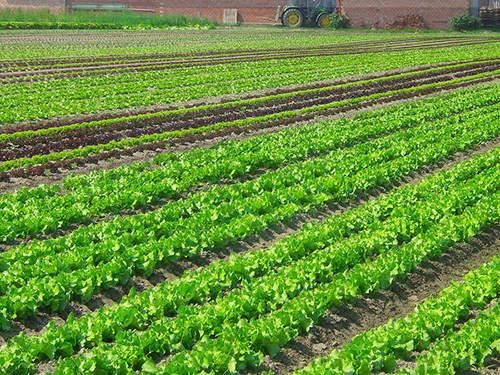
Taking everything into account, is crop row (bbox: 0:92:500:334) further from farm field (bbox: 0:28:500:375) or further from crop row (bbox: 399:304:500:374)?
crop row (bbox: 399:304:500:374)

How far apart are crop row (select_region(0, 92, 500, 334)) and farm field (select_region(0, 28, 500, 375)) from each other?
0.03m

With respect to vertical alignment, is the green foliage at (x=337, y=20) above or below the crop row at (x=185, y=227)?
above

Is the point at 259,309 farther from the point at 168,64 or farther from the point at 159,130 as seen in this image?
the point at 168,64

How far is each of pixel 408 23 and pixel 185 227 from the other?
47.7m

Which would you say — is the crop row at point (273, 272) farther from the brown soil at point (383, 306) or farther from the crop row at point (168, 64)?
the crop row at point (168, 64)

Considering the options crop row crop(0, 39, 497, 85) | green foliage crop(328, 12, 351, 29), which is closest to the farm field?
crop row crop(0, 39, 497, 85)

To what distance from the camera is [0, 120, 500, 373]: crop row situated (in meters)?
5.71

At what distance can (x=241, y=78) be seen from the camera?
2348 cm

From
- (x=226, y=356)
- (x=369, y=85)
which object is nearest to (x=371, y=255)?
(x=226, y=356)

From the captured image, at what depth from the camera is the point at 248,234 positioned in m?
8.43

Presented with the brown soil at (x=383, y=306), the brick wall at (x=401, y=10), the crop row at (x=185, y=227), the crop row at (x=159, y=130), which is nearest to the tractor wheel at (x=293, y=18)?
the brick wall at (x=401, y=10)

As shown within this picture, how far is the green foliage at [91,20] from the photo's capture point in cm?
4500

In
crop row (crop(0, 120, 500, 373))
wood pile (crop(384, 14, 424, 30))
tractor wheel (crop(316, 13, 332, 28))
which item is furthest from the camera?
wood pile (crop(384, 14, 424, 30))

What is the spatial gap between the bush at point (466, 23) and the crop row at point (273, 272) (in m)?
42.9
